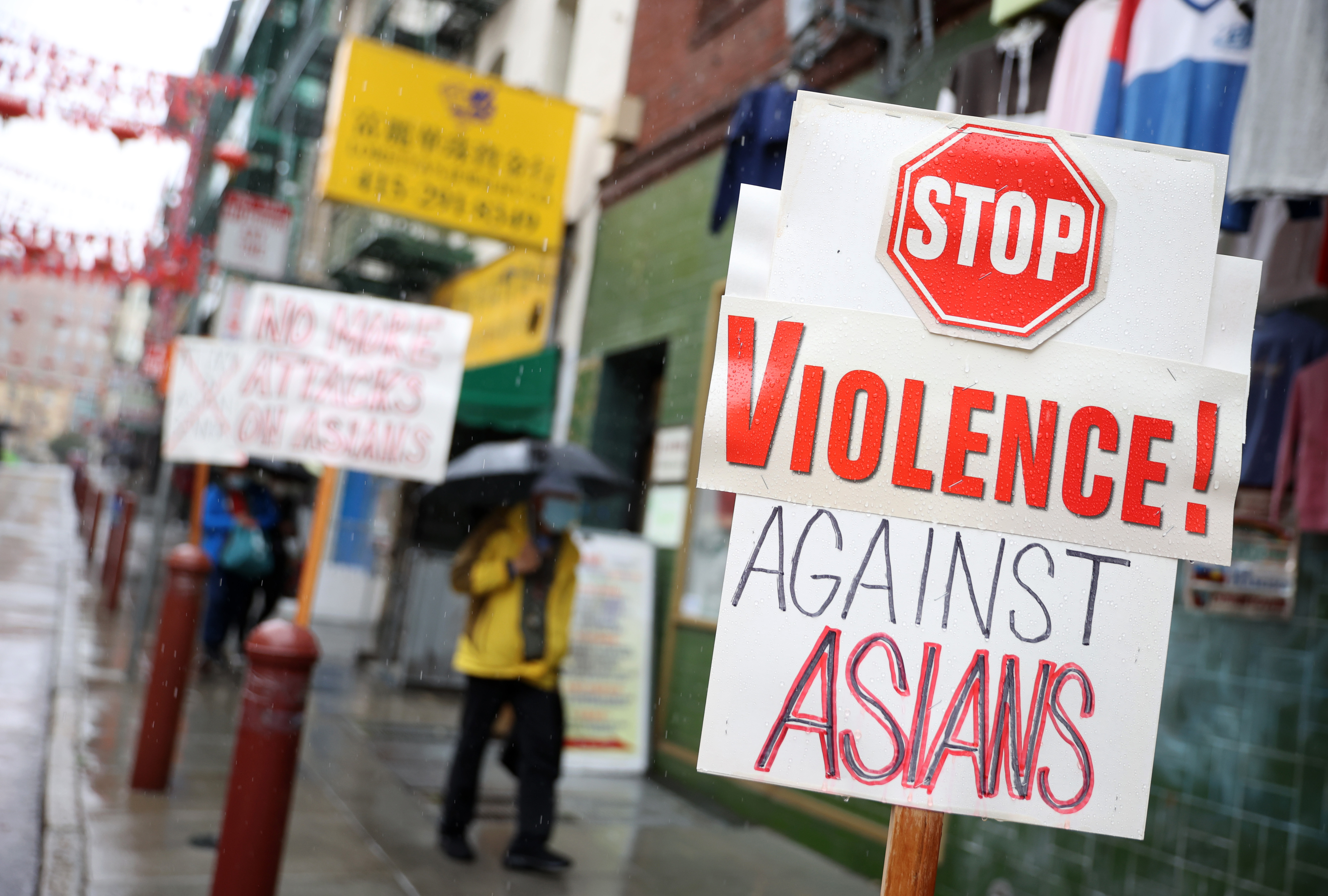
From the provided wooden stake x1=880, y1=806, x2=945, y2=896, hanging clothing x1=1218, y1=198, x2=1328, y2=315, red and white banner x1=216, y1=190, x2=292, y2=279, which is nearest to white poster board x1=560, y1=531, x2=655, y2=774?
hanging clothing x1=1218, y1=198, x2=1328, y2=315

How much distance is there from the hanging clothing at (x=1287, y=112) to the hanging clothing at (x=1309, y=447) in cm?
91

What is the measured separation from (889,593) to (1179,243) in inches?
32.7

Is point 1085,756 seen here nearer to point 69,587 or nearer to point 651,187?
point 651,187

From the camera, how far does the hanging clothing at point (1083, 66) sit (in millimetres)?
4141

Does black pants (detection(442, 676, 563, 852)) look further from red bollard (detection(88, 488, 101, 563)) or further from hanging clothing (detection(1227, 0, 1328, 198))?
red bollard (detection(88, 488, 101, 563))

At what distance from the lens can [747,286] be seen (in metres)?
2.06

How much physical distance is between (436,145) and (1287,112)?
6.99m

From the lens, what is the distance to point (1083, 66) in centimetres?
422

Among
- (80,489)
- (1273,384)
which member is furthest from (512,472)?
(80,489)

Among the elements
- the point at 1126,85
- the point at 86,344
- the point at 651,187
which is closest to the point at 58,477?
the point at 86,344

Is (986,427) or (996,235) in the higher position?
(996,235)

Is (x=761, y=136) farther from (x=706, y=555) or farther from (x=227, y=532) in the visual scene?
(x=227, y=532)

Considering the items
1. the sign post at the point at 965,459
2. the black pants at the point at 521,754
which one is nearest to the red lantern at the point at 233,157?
the black pants at the point at 521,754

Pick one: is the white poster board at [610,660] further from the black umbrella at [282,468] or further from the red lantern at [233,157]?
the red lantern at [233,157]
